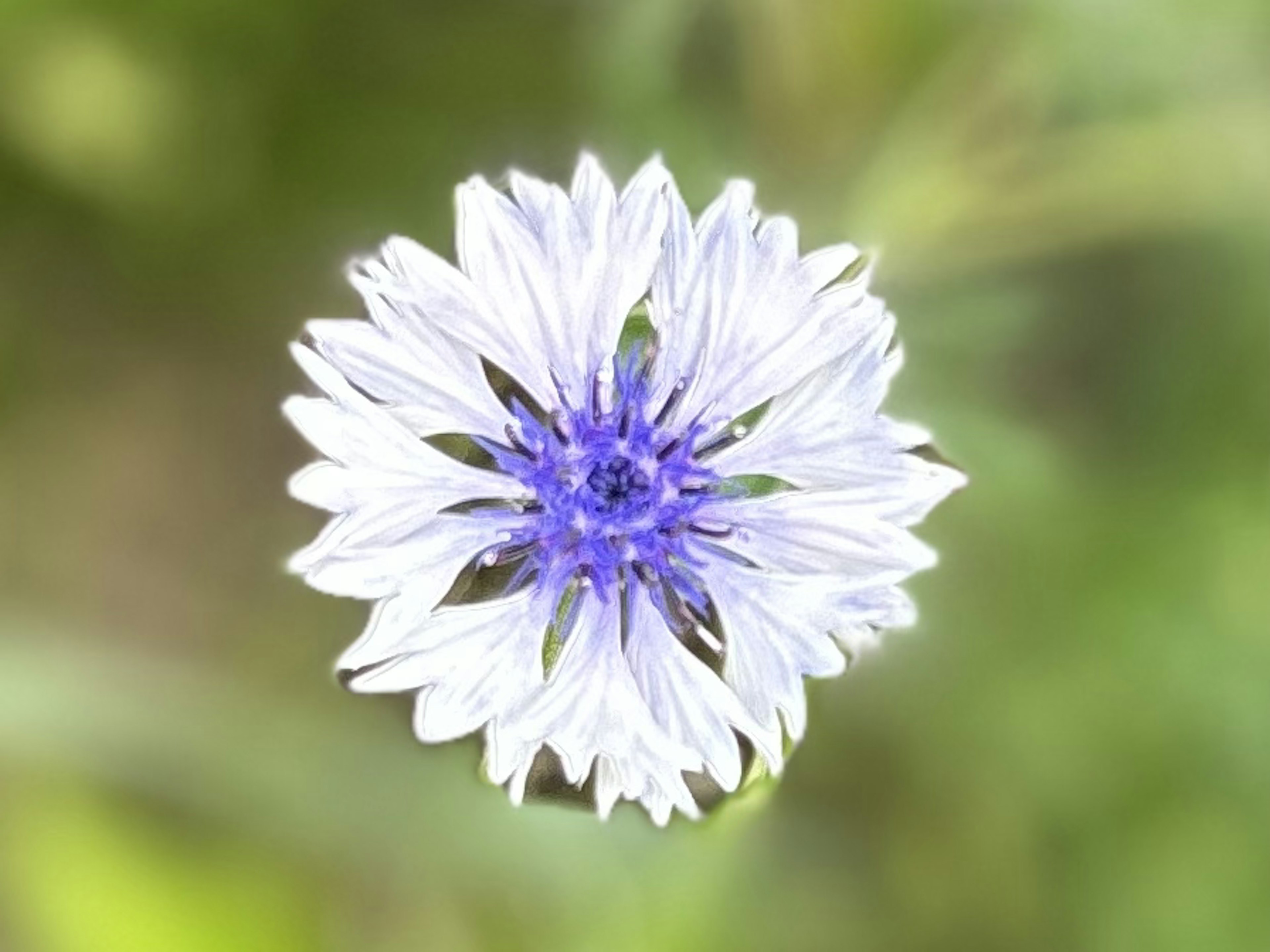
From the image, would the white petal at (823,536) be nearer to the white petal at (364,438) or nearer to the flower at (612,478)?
the flower at (612,478)

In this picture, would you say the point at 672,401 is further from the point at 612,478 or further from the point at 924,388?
the point at 924,388

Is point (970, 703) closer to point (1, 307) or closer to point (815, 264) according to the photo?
point (815, 264)

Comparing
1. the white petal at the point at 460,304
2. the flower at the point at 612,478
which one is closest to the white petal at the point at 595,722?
the flower at the point at 612,478

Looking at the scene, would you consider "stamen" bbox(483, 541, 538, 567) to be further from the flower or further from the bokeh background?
the bokeh background

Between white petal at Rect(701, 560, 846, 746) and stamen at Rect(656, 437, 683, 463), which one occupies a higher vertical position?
stamen at Rect(656, 437, 683, 463)

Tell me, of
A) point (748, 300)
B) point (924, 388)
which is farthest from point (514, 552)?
point (924, 388)

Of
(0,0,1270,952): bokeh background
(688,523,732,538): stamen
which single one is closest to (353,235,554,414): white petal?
(688,523,732,538): stamen

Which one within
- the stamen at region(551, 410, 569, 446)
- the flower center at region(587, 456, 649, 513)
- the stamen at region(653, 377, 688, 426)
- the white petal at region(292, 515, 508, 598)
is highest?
the stamen at region(653, 377, 688, 426)
